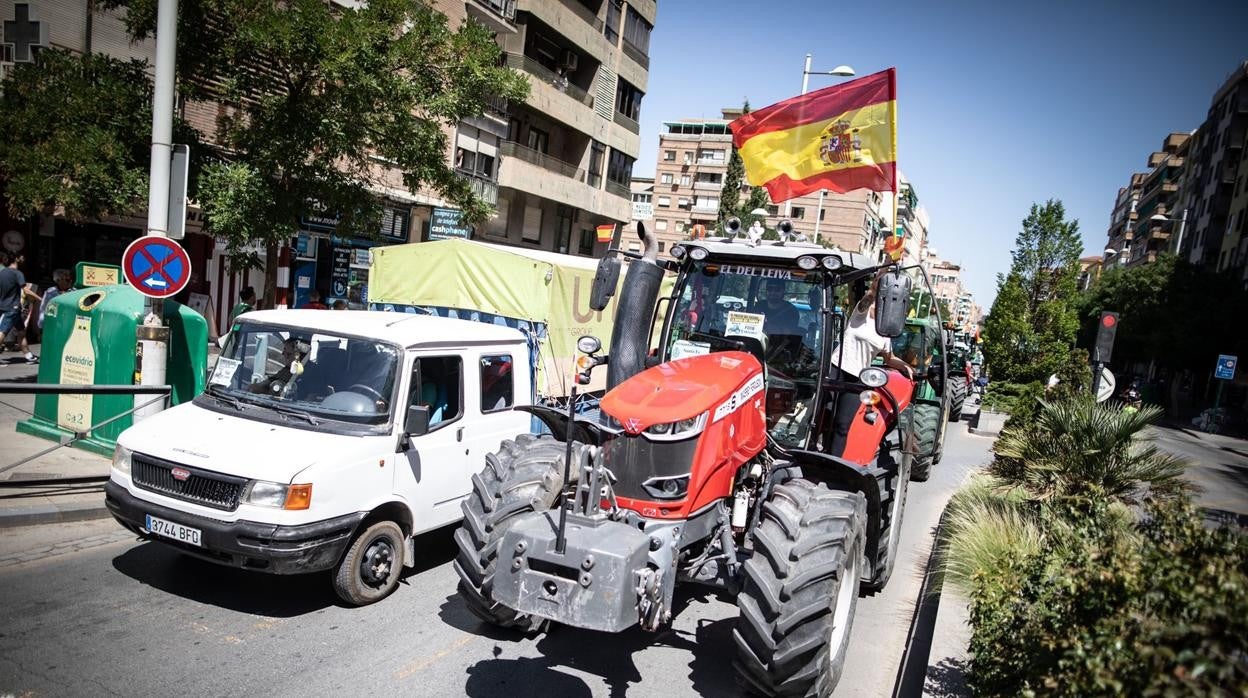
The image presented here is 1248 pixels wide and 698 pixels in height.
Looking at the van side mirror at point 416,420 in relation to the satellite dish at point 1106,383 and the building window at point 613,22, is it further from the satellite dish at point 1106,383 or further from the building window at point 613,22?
the building window at point 613,22

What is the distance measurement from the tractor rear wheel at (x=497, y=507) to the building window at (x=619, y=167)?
93.2ft

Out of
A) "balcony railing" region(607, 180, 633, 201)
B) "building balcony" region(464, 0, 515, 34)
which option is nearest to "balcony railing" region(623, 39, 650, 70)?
"balcony railing" region(607, 180, 633, 201)

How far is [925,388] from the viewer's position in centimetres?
1314

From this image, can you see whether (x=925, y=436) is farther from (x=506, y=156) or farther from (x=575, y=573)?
(x=506, y=156)

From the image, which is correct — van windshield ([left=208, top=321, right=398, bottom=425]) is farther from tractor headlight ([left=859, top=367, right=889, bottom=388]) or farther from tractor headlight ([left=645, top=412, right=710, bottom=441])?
tractor headlight ([left=859, top=367, right=889, bottom=388])

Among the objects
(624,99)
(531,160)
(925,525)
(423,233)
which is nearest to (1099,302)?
(624,99)

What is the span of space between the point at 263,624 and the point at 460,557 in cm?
168

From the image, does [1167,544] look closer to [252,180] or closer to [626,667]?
[626,667]

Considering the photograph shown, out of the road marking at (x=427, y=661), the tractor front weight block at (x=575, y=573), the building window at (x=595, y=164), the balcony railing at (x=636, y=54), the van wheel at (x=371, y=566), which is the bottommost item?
the road marking at (x=427, y=661)

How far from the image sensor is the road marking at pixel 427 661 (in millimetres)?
4289

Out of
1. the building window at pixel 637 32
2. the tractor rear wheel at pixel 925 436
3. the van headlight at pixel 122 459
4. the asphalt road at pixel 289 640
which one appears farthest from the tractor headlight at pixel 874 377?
the building window at pixel 637 32

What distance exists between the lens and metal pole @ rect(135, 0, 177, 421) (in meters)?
7.27

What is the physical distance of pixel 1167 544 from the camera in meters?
3.02

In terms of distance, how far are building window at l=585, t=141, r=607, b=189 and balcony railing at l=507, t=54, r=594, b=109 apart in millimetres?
1660
